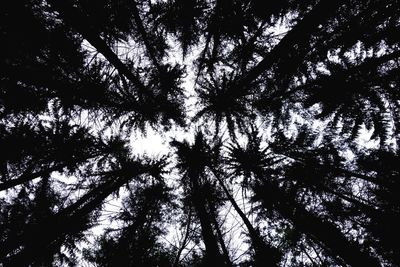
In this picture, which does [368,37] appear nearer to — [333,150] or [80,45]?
[333,150]

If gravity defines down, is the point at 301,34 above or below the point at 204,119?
below

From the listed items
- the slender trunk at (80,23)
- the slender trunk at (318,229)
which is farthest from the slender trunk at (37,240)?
the slender trunk at (318,229)

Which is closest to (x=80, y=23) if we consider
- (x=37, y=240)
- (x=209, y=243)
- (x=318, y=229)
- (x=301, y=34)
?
(x=301, y=34)

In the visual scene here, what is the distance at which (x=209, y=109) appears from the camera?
10.1m

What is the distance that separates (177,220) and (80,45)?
29.9 ft

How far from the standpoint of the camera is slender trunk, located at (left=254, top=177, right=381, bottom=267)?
524 centimetres

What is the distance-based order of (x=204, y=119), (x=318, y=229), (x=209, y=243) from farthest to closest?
(x=204, y=119), (x=318, y=229), (x=209, y=243)

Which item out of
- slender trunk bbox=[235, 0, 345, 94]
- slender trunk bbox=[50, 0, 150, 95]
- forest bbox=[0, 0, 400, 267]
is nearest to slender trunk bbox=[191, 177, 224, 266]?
forest bbox=[0, 0, 400, 267]

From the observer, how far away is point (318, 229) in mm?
6262

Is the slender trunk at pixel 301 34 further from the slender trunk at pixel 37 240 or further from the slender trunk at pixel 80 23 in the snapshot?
the slender trunk at pixel 37 240

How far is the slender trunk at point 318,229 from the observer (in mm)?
5238

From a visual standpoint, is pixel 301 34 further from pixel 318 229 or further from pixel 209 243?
pixel 209 243

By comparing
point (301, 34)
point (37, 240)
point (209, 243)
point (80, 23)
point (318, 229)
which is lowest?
point (318, 229)

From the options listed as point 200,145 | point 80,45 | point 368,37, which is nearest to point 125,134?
point 200,145
